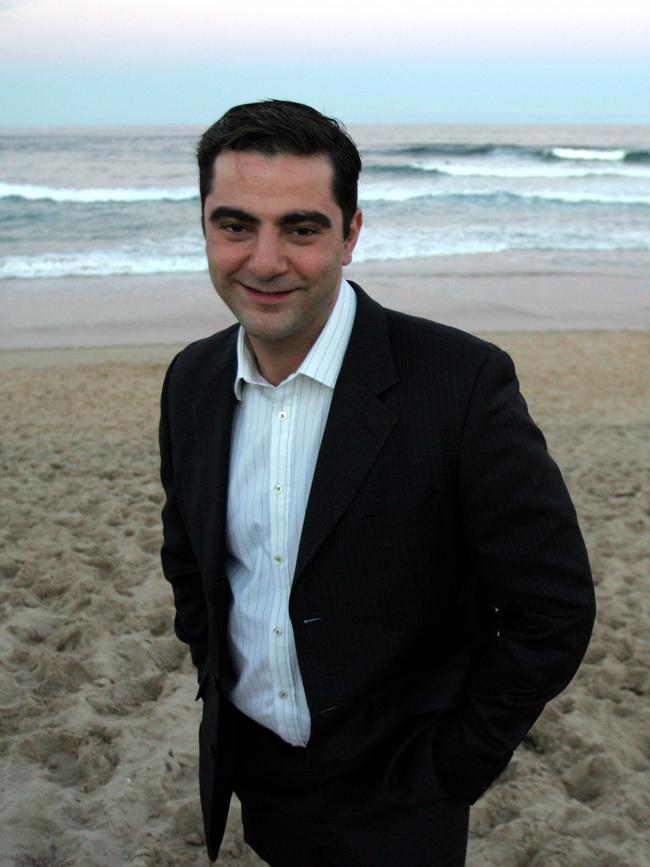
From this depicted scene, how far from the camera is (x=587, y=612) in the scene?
1.74 metres

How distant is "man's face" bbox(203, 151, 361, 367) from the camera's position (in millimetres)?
1717

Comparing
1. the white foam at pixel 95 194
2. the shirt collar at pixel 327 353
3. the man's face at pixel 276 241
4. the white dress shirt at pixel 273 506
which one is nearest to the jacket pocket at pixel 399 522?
the white dress shirt at pixel 273 506

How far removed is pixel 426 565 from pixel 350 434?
0.96 feet

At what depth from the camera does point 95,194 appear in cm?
2789

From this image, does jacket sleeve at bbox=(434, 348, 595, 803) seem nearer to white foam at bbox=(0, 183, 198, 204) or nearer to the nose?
the nose

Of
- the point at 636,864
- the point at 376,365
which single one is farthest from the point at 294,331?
the point at 636,864

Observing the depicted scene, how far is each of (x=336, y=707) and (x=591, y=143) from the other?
62.6 m

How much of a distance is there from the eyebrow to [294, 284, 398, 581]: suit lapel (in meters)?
0.25

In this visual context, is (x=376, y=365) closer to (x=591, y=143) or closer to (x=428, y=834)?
(x=428, y=834)

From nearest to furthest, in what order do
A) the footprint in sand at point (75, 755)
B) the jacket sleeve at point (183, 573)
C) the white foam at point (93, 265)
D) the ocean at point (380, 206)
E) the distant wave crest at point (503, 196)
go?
1. the jacket sleeve at point (183, 573)
2. the footprint in sand at point (75, 755)
3. the white foam at point (93, 265)
4. the ocean at point (380, 206)
5. the distant wave crest at point (503, 196)

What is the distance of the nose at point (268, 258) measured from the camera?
1.73 m

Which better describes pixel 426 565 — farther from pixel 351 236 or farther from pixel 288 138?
pixel 288 138

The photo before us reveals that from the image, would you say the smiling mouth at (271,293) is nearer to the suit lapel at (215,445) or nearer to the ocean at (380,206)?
the suit lapel at (215,445)

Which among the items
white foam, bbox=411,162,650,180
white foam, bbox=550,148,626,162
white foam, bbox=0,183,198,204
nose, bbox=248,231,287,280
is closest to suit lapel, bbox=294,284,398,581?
nose, bbox=248,231,287,280
